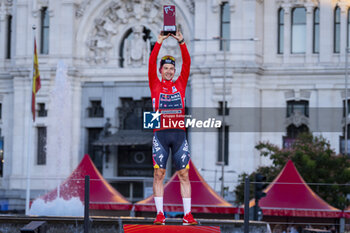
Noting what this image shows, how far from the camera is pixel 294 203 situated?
32.6 metres

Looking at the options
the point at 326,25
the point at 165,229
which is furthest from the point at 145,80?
the point at 165,229

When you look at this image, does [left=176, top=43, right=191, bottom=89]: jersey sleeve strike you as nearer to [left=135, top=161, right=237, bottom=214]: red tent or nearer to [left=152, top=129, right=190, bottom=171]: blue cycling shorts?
[left=152, top=129, right=190, bottom=171]: blue cycling shorts

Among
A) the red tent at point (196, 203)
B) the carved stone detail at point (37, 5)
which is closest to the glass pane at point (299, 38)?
the carved stone detail at point (37, 5)

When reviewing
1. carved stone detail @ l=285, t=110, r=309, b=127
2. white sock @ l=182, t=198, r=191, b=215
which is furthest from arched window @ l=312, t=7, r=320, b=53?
white sock @ l=182, t=198, r=191, b=215

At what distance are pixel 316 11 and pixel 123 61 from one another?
1218 cm

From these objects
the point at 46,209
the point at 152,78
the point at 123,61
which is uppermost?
the point at 123,61

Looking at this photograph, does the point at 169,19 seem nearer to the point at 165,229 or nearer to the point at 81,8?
the point at 165,229

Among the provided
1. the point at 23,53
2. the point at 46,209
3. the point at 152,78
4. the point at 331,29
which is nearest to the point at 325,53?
the point at 331,29

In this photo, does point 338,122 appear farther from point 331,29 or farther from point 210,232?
point 210,232

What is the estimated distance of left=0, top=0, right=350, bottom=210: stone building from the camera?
51.8m

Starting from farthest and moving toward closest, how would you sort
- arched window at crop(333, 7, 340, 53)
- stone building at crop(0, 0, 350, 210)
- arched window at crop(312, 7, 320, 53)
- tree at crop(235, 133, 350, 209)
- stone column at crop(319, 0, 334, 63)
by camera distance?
1. arched window at crop(312, 7, 320, 53)
2. arched window at crop(333, 7, 340, 53)
3. stone column at crop(319, 0, 334, 63)
4. stone building at crop(0, 0, 350, 210)
5. tree at crop(235, 133, 350, 209)

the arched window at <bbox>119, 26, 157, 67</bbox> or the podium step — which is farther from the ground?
the arched window at <bbox>119, 26, 157, 67</bbox>

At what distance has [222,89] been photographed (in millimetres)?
51844

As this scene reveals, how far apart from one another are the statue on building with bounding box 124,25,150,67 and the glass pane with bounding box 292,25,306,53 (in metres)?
8.80
